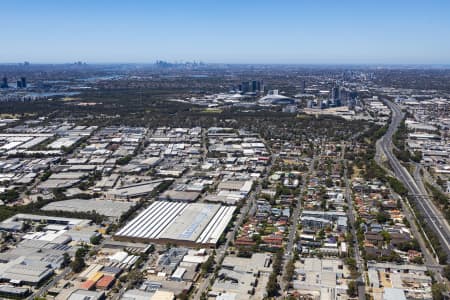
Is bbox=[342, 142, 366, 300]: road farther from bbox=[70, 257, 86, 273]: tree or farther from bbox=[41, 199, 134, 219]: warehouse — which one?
bbox=[41, 199, 134, 219]: warehouse

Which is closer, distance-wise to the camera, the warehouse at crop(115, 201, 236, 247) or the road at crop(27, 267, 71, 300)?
the road at crop(27, 267, 71, 300)

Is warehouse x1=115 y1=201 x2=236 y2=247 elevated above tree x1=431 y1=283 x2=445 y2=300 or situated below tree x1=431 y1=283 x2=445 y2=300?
above

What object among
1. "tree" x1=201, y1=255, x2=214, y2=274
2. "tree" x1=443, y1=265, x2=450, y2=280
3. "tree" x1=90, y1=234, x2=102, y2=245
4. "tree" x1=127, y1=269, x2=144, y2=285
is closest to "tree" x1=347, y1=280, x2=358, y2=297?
"tree" x1=443, y1=265, x2=450, y2=280

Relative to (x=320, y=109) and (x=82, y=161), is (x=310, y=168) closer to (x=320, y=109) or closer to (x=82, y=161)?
(x=82, y=161)

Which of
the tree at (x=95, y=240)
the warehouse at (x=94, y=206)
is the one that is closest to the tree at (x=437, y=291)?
the tree at (x=95, y=240)

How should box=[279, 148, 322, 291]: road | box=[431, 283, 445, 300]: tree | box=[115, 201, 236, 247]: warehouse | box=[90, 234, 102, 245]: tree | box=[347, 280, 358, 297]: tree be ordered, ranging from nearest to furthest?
box=[431, 283, 445, 300]: tree
box=[347, 280, 358, 297]: tree
box=[279, 148, 322, 291]: road
box=[90, 234, 102, 245]: tree
box=[115, 201, 236, 247]: warehouse

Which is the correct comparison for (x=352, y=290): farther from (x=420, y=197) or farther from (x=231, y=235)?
(x=420, y=197)

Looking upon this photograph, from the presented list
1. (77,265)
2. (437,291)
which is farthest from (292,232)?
(77,265)

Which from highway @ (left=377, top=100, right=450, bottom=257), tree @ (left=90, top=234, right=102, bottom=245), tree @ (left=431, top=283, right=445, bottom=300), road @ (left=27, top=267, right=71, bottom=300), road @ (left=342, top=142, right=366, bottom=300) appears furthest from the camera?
highway @ (left=377, top=100, right=450, bottom=257)
